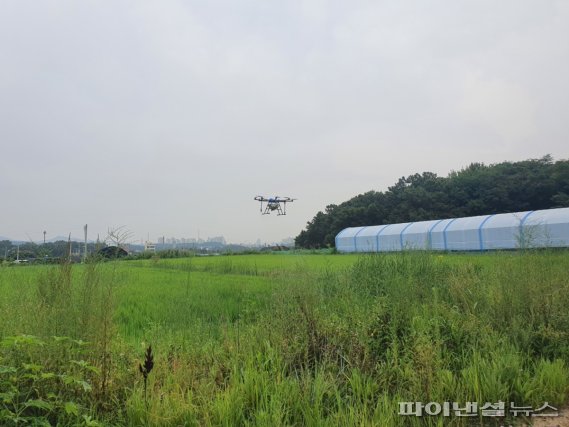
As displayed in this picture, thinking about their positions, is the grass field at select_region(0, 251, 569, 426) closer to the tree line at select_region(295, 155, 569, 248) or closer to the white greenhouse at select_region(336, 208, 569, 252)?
the white greenhouse at select_region(336, 208, 569, 252)

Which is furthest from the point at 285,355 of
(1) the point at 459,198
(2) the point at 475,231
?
(1) the point at 459,198

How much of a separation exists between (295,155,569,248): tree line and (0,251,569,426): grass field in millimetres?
38698

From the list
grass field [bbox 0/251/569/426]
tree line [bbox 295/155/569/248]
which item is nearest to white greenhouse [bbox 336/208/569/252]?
tree line [bbox 295/155/569/248]

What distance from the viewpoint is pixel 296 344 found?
3734 mm

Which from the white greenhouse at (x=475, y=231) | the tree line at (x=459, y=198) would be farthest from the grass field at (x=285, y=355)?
the tree line at (x=459, y=198)

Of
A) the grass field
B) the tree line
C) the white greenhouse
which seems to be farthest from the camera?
the tree line

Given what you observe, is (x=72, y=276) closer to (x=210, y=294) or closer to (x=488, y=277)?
(x=210, y=294)

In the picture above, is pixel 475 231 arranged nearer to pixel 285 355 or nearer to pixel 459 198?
pixel 459 198

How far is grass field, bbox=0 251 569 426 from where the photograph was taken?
257 centimetres

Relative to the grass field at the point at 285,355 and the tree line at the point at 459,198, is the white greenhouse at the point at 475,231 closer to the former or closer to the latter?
the tree line at the point at 459,198

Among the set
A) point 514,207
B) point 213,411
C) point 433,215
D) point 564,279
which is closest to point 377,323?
point 213,411

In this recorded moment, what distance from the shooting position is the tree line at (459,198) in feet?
141

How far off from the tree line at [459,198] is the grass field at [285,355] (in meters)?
38.7

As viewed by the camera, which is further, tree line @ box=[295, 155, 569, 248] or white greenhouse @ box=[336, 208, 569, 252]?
tree line @ box=[295, 155, 569, 248]
